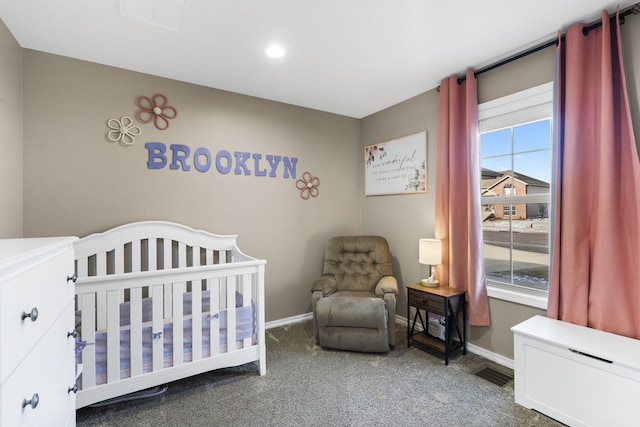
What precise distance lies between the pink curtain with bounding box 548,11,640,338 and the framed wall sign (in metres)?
1.19

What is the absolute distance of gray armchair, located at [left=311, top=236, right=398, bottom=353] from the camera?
2.49 m

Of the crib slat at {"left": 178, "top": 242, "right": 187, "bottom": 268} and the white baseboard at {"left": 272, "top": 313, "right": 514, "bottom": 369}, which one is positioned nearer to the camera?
the white baseboard at {"left": 272, "top": 313, "right": 514, "bottom": 369}

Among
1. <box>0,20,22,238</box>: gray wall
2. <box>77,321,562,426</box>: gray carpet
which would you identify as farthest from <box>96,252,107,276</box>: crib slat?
<box>77,321,562,426</box>: gray carpet

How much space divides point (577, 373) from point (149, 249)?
296 centimetres

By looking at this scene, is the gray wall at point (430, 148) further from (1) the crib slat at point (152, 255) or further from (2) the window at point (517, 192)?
(1) the crib slat at point (152, 255)

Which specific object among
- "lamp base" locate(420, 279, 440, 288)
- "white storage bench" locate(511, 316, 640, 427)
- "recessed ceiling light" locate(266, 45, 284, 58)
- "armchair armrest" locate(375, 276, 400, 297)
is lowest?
"white storage bench" locate(511, 316, 640, 427)

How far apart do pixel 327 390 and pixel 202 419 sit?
0.78 metres

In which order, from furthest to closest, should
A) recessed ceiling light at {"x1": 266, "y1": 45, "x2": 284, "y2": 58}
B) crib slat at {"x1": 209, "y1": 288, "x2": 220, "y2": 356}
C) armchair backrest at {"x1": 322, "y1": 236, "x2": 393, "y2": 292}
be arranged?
armchair backrest at {"x1": 322, "y1": 236, "x2": 393, "y2": 292}
recessed ceiling light at {"x1": 266, "y1": 45, "x2": 284, "y2": 58}
crib slat at {"x1": 209, "y1": 288, "x2": 220, "y2": 356}

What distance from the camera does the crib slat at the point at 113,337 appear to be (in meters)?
1.80

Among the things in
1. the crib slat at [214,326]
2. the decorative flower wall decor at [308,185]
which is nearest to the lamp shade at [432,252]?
the decorative flower wall decor at [308,185]

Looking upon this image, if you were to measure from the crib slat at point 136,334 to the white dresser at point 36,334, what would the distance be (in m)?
0.56

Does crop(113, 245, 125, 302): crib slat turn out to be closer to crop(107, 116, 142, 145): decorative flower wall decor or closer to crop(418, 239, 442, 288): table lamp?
crop(107, 116, 142, 145): decorative flower wall decor

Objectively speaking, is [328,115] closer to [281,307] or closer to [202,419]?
[281,307]

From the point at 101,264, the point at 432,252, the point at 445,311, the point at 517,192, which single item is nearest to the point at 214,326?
the point at 101,264
